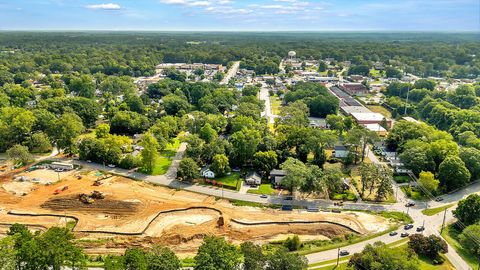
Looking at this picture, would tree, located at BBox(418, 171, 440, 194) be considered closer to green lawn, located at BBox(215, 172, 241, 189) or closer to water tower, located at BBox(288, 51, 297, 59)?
green lawn, located at BBox(215, 172, 241, 189)

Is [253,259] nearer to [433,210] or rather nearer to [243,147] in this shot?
[243,147]

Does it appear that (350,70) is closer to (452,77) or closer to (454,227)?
(452,77)

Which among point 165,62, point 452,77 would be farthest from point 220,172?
point 165,62

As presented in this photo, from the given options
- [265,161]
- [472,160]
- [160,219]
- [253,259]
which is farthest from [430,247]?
[160,219]

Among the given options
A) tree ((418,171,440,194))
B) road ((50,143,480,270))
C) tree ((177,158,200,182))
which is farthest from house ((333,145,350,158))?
tree ((177,158,200,182))

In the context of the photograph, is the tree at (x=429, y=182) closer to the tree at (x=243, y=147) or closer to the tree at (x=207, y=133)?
the tree at (x=243, y=147)

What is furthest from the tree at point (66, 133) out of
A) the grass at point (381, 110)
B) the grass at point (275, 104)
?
the grass at point (381, 110)
